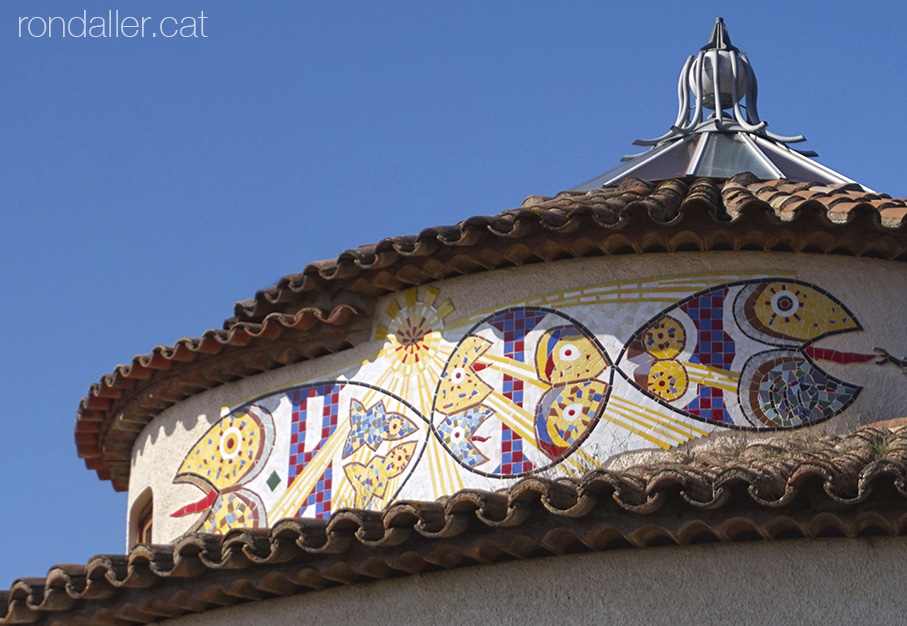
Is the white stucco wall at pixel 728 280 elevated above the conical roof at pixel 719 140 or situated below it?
below

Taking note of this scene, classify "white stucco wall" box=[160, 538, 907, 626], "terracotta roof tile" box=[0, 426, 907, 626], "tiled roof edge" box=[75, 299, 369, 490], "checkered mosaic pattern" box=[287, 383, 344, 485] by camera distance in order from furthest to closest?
1. "tiled roof edge" box=[75, 299, 369, 490]
2. "checkered mosaic pattern" box=[287, 383, 344, 485]
3. "white stucco wall" box=[160, 538, 907, 626]
4. "terracotta roof tile" box=[0, 426, 907, 626]

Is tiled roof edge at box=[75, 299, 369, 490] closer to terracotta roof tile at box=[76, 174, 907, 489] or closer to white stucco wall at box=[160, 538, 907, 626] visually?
terracotta roof tile at box=[76, 174, 907, 489]

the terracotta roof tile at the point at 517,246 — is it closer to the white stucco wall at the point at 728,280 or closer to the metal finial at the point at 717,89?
the white stucco wall at the point at 728,280

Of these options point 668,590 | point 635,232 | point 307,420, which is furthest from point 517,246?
point 668,590

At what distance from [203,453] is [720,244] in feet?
12.7

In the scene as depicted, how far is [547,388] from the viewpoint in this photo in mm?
9953

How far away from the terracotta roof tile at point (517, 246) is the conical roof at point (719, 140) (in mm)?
1541

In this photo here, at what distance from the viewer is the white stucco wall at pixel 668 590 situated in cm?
836

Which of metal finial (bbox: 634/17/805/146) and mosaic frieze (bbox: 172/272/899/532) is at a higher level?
metal finial (bbox: 634/17/805/146)

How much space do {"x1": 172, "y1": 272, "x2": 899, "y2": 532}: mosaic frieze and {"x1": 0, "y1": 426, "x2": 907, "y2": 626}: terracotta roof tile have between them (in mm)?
448

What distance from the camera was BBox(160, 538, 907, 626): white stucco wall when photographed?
8.36m

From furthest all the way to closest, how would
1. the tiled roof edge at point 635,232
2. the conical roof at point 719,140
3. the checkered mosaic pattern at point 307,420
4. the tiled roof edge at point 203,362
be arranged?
the conical roof at point 719,140
the tiled roof edge at point 203,362
the checkered mosaic pattern at point 307,420
the tiled roof edge at point 635,232

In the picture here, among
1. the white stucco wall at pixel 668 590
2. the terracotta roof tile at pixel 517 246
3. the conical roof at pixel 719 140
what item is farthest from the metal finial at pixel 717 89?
the white stucco wall at pixel 668 590

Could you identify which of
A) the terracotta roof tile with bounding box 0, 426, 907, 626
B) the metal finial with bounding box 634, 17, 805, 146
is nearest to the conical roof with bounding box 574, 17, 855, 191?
the metal finial with bounding box 634, 17, 805, 146
